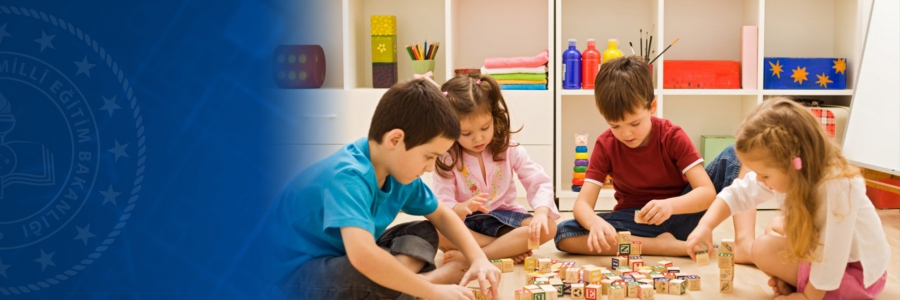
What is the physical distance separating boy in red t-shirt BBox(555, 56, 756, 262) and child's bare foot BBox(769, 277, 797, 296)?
11.3 inches

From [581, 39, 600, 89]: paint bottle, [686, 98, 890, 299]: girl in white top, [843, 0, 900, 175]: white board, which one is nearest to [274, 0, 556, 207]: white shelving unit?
[581, 39, 600, 89]: paint bottle

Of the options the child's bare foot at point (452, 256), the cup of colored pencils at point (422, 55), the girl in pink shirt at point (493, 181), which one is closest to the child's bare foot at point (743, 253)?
the girl in pink shirt at point (493, 181)

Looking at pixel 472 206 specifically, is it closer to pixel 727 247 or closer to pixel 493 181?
pixel 493 181

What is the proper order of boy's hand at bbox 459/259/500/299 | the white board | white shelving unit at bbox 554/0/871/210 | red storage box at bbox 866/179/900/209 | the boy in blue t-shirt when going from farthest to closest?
white shelving unit at bbox 554/0/871/210, red storage box at bbox 866/179/900/209, the white board, boy's hand at bbox 459/259/500/299, the boy in blue t-shirt

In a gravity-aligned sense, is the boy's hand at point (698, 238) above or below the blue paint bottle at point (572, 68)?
below

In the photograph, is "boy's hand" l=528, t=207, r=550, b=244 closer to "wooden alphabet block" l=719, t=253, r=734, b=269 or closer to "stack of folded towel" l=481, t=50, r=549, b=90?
"wooden alphabet block" l=719, t=253, r=734, b=269

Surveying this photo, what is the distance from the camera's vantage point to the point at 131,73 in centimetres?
39

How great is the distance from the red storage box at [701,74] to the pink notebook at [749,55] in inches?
1.3

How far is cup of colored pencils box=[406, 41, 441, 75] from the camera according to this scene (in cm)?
317

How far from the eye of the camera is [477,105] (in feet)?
6.15

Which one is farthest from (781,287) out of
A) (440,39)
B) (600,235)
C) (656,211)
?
(440,39)

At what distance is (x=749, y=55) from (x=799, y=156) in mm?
1775

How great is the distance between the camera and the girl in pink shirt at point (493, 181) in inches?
76.3

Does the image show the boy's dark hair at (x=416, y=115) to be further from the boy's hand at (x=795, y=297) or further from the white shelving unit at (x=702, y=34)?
the white shelving unit at (x=702, y=34)
